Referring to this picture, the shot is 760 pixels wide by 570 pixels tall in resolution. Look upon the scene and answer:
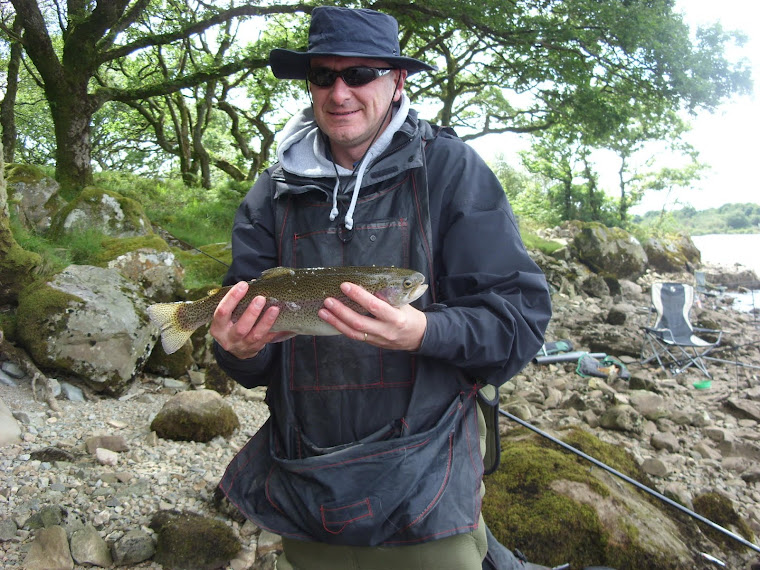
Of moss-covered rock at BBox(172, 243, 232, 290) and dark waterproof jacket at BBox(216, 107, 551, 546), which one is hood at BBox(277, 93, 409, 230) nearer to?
dark waterproof jacket at BBox(216, 107, 551, 546)

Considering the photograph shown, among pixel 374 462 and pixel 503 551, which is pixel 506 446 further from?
pixel 374 462

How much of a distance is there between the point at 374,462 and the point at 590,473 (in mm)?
3878

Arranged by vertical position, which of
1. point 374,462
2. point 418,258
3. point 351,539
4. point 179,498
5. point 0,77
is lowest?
point 179,498

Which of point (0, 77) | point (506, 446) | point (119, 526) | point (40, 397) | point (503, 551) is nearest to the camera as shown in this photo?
point (503, 551)

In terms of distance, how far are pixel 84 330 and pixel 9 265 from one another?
1.58m

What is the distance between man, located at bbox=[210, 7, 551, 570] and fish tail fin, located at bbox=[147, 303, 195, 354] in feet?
1.26

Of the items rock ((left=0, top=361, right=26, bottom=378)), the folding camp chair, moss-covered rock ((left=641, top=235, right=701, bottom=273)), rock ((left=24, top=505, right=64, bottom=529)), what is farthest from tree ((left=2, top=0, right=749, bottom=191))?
moss-covered rock ((left=641, top=235, right=701, bottom=273))

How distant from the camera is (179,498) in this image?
5188 mm

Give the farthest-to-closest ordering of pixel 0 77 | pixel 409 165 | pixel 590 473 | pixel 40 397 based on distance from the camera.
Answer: pixel 0 77 < pixel 40 397 < pixel 590 473 < pixel 409 165

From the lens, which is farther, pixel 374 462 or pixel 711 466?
pixel 711 466

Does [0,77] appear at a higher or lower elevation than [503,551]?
higher

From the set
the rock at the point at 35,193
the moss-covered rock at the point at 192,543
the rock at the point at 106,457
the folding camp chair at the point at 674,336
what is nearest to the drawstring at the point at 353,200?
the moss-covered rock at the point at 192,543

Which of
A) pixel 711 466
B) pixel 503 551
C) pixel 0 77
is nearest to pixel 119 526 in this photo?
pixel 503 551

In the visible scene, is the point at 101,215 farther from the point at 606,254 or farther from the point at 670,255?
the point at 670,255
